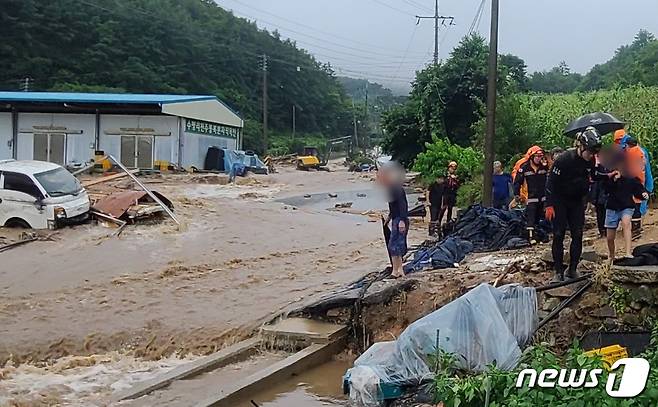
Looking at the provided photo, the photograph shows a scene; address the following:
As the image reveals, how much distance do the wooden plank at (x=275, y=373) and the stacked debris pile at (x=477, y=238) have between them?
263 cm

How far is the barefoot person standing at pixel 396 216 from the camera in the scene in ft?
36.9

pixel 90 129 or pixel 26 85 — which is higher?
pixel 26 85

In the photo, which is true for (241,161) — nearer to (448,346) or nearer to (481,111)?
(481,111)

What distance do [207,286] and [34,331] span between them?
370cm

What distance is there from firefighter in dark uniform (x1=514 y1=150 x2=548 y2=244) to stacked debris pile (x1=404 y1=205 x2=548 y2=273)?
150mm

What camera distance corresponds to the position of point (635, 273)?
8.05m

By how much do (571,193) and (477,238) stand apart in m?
5.08

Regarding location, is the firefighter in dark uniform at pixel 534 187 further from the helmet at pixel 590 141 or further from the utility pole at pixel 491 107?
the helmet at pixel 590 141

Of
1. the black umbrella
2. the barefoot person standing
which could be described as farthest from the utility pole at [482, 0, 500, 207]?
the black umbrella

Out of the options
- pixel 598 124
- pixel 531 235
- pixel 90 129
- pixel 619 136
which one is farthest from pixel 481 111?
pixel 90 129

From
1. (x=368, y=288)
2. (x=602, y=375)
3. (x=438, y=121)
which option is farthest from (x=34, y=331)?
(x=438, y=121)

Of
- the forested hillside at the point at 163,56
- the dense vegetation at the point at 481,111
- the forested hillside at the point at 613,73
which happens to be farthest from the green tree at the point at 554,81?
the forested hillside at the point at 163,56

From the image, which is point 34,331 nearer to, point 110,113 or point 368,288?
point 368,288

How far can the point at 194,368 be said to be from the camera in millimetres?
8789
